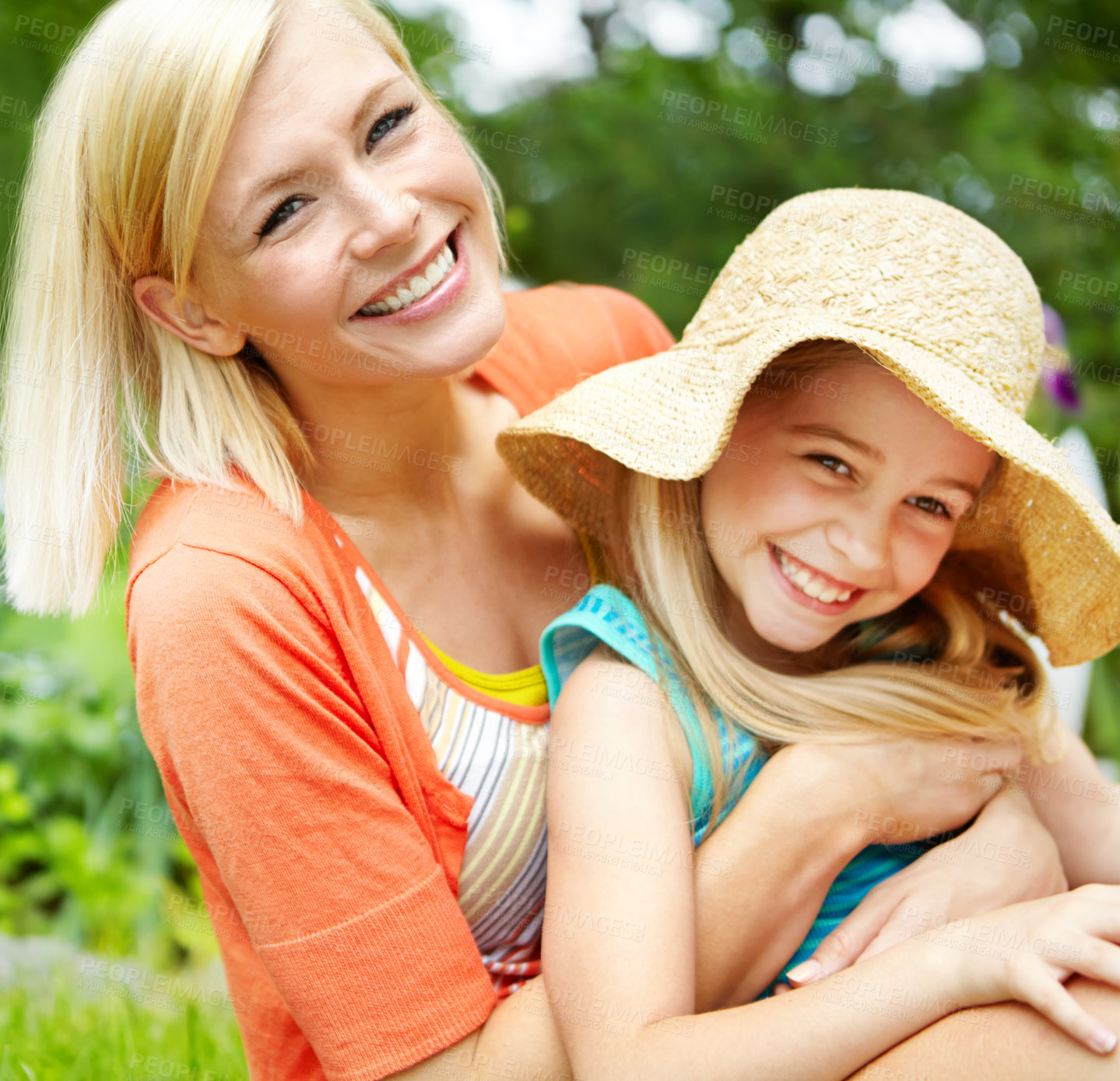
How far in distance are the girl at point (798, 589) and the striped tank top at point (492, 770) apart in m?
0.10

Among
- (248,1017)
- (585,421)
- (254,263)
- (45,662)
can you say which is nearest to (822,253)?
(585,421)

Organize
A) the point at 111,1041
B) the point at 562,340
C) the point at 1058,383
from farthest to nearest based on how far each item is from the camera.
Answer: the point at 1058,383 → the point at 111,1041 → the point at 562,340

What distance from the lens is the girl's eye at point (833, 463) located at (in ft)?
6.28

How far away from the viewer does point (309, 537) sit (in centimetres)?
182

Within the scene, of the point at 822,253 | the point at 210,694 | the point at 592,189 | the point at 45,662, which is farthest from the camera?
the point at 592,189

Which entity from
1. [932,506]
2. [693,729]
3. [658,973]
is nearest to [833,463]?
[932,506]

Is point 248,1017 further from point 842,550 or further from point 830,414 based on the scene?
point 830,414

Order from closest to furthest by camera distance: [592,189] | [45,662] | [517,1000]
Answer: [517,1000] < [45,662] < [592,189]

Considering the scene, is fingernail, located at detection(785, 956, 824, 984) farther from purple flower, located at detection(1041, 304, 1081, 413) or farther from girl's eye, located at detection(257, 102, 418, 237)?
purple flower, located at detection(1041, 304, 1081, 413)

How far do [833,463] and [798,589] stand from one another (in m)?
0.23

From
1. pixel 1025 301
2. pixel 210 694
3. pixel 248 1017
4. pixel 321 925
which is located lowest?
pixel 248 1017

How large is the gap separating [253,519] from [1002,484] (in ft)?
4.25

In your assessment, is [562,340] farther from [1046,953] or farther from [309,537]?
[1046,953]

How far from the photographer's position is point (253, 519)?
5.85 ft
